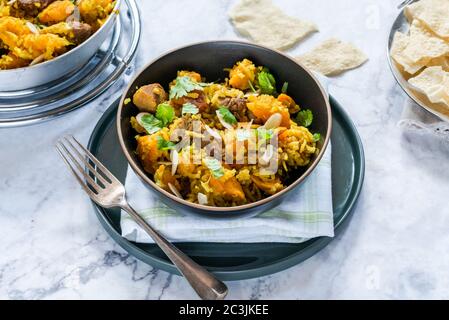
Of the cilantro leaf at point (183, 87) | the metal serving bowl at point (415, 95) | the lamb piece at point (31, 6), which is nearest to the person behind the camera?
the cilantro leaf at point (183, 87)

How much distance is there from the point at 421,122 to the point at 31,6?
4.32 ft

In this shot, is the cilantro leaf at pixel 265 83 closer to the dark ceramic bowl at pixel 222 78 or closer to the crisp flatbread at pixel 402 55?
the dark ceramic bowl at pixel 222 78

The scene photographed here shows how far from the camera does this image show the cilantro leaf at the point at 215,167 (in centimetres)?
145

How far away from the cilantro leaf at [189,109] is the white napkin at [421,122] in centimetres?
70

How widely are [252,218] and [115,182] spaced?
398 millimetres

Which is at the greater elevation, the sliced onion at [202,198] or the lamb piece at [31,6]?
the lamb piece at [31,6]

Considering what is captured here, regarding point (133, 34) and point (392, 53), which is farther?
point (133, 34)

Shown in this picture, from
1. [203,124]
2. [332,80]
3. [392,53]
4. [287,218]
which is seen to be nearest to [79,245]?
[203,124]

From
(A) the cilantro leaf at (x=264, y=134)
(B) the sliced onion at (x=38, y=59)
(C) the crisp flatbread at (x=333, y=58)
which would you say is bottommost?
(C) the crisp flatbread at (x=333, y=58)

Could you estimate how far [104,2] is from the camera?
1.92m

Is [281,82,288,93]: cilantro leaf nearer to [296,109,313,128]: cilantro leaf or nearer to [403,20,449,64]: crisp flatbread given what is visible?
[296,109,313,128]: cilantro leaf

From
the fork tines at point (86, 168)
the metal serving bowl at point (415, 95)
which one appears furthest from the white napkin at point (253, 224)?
the metal serving bowl at point (415, 95)

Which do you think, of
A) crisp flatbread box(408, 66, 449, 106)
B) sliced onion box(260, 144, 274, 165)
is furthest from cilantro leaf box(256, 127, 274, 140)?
crisp flatbread box(408, 66, 449, 106)

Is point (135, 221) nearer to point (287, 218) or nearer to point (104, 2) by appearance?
point (287, 218)
